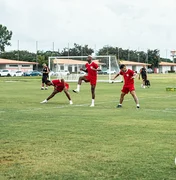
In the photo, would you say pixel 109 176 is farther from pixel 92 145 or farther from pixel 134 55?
pixel 134 55

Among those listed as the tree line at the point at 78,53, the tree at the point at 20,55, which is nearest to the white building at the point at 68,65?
the tree line at the point at 78,53

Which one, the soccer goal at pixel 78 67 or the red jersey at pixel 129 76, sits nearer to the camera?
the red jersey at pixel 129 76

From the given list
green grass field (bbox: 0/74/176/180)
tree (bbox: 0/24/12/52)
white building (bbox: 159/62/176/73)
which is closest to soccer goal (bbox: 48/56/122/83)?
green grass field (bbox: 0/74/176/180)

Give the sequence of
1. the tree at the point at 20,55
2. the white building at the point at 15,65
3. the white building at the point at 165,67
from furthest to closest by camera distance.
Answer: the white building at the point at 165,67
the tree at the point at 20,55
the white building at the point at 15,65

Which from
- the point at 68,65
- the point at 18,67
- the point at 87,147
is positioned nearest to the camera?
the point at 87,147

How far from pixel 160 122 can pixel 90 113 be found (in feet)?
10.1

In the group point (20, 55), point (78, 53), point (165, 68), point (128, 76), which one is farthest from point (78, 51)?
point (128, 76)

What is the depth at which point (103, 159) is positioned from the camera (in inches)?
289

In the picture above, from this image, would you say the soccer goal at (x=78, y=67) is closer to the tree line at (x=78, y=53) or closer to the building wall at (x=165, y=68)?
the tree line at (x=78, y=53)

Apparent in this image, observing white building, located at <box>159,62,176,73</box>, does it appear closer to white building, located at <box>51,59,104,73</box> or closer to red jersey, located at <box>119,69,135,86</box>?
white building, located at <box>51,59,104,73</box>

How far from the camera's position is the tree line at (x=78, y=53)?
4498 inches

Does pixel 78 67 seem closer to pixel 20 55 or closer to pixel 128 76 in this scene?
pixel 128 76

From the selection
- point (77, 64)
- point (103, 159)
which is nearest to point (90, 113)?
point (103, 159)

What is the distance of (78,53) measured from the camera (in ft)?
382
